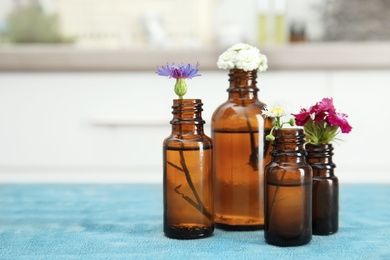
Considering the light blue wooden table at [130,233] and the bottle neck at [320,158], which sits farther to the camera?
the bottle neck at [320,158]

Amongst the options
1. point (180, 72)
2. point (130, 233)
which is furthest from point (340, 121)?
point (130, 233)

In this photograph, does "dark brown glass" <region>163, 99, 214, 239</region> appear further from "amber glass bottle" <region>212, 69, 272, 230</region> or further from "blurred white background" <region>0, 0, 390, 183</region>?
"blurred white background" <region>0, 0, 390, 183</region>

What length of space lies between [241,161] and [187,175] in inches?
4.2

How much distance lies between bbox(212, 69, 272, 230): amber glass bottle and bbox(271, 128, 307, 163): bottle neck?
109 mm

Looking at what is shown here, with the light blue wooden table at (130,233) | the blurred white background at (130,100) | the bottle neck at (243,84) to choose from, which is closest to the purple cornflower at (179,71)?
the bottle neck at (243,84)

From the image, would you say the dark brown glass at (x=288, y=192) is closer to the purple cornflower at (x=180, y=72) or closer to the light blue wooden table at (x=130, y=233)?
the light blue wooden table at (x=130, y=233)

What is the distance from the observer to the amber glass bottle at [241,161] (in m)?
1.00

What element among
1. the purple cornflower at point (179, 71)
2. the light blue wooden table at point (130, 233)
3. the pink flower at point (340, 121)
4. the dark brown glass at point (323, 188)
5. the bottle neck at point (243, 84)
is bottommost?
the light blue wooden table at point (130, 233)

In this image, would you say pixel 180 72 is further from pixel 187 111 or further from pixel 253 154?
pixel 253 154

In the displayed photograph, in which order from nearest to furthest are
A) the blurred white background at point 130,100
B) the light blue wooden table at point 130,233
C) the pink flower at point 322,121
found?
the light blue wooden table at point 130,233
the pink flower at point 322,121
the blurred white background at point 130,100

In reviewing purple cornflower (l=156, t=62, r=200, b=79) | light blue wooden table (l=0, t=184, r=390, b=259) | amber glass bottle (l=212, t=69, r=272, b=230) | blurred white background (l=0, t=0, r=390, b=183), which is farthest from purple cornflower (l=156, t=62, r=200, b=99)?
blurred white background (l=0, t=0, r=390, b=183)

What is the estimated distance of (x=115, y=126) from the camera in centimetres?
248

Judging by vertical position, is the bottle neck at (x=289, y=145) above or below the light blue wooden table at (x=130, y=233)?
above

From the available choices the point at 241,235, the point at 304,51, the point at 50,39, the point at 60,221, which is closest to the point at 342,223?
the point at 241,235
